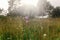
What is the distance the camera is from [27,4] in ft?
140

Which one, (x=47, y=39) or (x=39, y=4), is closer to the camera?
(x=47, y=39)

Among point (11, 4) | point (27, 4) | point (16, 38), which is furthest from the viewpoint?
point (27, 4)

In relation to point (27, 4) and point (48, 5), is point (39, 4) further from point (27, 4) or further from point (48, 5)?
point (48, 5)

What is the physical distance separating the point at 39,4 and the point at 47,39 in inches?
1557

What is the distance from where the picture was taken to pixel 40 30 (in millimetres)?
4176

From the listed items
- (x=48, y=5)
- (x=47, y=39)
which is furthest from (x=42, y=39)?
(x=48, y=5)

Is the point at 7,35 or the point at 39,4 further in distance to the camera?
the point at 39,4

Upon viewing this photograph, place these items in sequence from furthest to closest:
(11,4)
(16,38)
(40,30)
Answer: (11,4), (40,30), (16,38)

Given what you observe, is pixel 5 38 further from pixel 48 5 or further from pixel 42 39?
pixel 48 5

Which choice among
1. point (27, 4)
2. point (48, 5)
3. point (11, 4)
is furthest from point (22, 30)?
point (27, 4)

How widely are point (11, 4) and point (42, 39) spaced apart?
25.7 m

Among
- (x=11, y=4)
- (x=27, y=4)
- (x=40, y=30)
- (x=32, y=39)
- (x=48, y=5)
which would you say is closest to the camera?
(x=32, y=39)

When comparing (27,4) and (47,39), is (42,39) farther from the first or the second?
(27,4)

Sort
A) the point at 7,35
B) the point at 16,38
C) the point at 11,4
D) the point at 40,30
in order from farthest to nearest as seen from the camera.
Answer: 1. the point at 11,4
2. the point at 40,30
3. the point at 7,35
4. the point at 16,38
